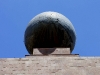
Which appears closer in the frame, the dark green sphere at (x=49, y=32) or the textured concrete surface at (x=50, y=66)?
the textured concrete surface at (x=50, y=66)

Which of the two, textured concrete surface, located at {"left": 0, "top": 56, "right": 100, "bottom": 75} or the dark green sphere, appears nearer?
textured concrete surface, located at {"left": 0, "top": 56, "right": 100, "bottom": 75}

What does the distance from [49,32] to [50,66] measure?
→ 1.93 m

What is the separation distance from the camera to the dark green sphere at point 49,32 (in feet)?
32.7

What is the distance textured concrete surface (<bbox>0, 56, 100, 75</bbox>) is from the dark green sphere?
138 centimetres

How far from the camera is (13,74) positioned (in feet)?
26.2

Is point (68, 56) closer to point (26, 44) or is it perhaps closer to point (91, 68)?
point (91, 68)

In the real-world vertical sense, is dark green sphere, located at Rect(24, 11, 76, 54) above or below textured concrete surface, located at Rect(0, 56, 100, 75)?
above

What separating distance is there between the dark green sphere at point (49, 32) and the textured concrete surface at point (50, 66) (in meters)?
1.38

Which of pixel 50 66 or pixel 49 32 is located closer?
pixel 50 66

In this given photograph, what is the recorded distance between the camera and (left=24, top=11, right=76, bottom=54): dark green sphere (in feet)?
32.7

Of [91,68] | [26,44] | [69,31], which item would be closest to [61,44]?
[69,31]

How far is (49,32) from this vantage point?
9906mm

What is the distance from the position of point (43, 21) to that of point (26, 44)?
1.07m

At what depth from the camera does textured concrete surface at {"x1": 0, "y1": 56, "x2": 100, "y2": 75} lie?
7.99 m
